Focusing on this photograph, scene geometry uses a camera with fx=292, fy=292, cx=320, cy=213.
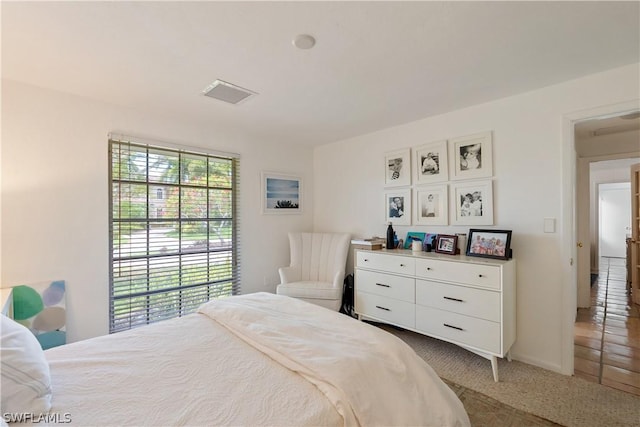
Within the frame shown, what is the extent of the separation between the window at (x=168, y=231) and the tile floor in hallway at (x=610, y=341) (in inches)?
138

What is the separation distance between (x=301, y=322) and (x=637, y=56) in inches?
111

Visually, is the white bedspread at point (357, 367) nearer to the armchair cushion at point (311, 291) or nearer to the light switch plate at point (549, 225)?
the armchair cushion at point (311, 291)

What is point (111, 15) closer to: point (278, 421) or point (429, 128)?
point (278, 421)

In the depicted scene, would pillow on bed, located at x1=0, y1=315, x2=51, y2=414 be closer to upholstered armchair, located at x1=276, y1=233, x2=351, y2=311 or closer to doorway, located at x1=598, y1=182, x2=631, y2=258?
upholstered armchair, located at x1=276, y1=233, x2=351, y2=311

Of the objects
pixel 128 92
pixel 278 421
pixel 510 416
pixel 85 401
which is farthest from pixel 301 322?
pixel 128 92

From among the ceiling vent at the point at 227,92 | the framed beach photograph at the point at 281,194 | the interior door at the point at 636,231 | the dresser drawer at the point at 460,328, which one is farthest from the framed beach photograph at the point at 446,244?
the interior door at the point at 636,231

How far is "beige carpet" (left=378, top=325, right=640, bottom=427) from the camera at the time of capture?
6.05 feet

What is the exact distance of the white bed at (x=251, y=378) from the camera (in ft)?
3.28

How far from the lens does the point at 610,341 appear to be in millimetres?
2877

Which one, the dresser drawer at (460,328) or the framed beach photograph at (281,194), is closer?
the dresser drawer at (460,328)

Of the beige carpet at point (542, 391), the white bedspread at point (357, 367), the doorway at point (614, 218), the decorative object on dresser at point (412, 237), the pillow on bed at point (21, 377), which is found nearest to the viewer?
the pillow on bed at point (21, 377)

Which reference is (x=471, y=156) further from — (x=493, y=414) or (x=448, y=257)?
(x=493, y=414)

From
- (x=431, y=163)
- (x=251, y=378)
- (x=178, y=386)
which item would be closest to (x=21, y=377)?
(x=178, y=386)

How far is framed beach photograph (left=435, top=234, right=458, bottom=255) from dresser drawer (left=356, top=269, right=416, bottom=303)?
45cm
